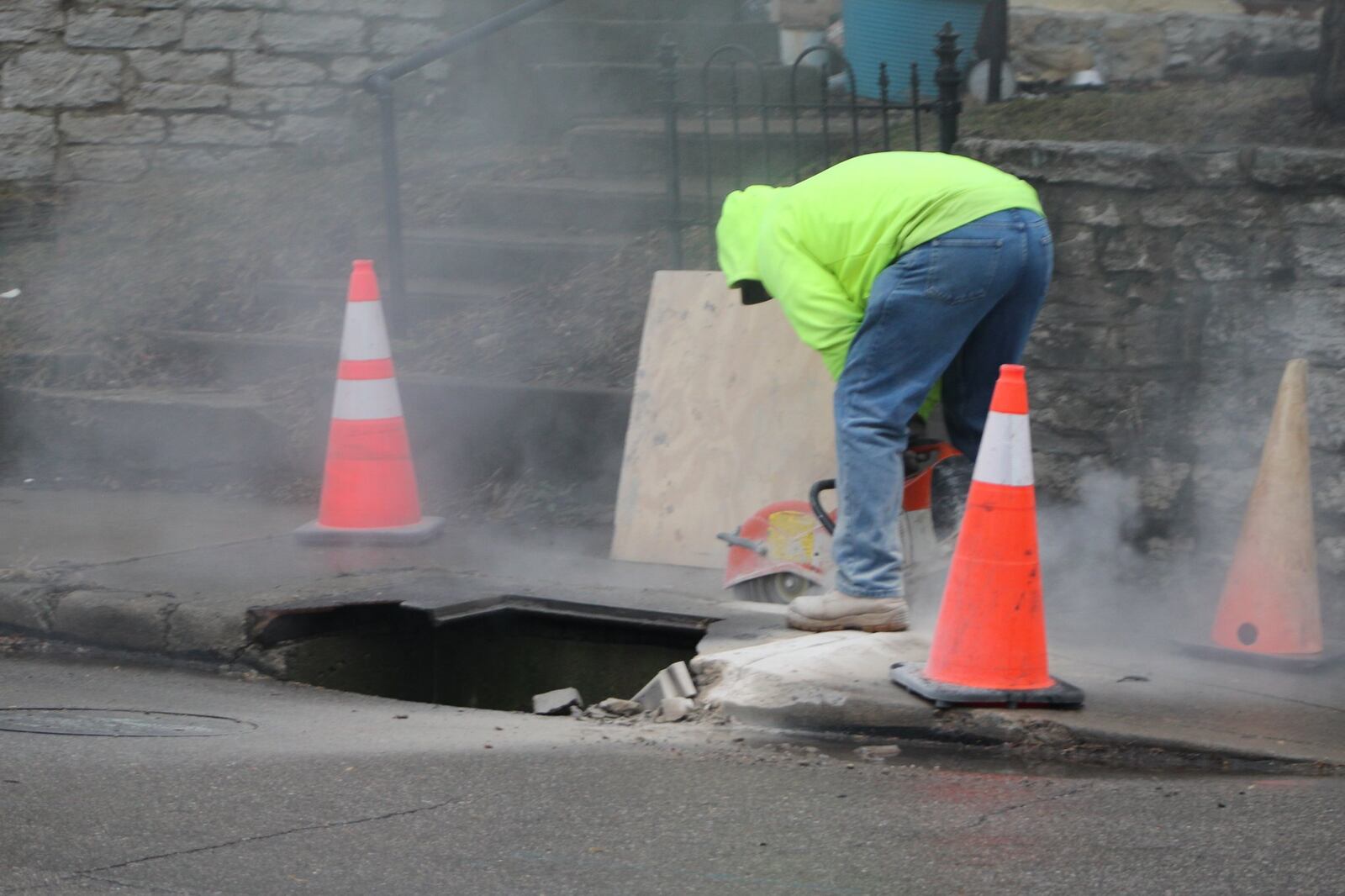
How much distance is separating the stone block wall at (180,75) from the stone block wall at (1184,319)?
483 centimetres

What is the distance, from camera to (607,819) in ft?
11.0

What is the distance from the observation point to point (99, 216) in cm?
913

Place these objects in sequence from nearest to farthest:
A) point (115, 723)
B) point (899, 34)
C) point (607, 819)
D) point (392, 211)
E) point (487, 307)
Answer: point (607, 819) → point (115, 723) → point (392, 211) → point (487, 307) → point (899, 34)

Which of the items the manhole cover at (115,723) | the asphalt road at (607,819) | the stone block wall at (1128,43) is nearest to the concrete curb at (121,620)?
the manhole cover at (115,723)

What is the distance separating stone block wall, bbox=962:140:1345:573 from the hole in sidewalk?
147 cm

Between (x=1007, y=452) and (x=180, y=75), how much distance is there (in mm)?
6598

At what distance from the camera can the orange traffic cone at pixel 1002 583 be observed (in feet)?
12.9

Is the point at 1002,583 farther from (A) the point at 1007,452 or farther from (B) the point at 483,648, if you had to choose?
(B) the point at 483,648

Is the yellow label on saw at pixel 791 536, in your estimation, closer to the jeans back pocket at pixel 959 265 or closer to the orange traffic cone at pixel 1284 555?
the jeans back pocket at pixel 959 265

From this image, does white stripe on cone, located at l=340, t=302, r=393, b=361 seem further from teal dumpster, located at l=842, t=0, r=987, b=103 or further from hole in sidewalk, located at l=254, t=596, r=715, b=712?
teal dumpster, located at l=842, t=0, r=987, b=103

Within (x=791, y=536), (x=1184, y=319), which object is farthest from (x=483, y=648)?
(x=1184, y=319)

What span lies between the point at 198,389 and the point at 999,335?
4080 millimetres

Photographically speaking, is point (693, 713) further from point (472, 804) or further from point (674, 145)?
point (674, 145)

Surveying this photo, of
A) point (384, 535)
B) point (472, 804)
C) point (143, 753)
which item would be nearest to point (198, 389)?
point (384, 535)
